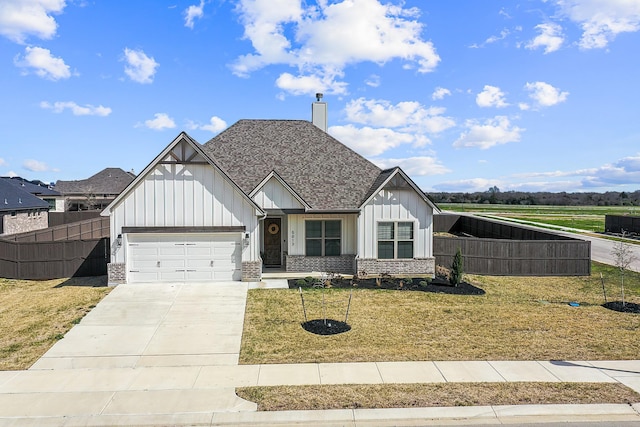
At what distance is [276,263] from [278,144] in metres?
6.78

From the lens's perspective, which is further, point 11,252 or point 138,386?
point 11,252

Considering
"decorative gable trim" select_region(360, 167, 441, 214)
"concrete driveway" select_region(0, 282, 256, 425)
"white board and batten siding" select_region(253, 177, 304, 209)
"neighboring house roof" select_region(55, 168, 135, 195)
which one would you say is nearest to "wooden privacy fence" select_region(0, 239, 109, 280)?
"concrete driveway" select_region(0, 282, 256, 425)

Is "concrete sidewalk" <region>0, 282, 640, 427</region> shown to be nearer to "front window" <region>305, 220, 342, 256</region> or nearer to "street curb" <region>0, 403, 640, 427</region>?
"street curb" <region>0, 403, 640, 427</region>

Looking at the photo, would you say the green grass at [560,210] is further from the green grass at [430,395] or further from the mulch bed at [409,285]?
the green grass at [430,395]

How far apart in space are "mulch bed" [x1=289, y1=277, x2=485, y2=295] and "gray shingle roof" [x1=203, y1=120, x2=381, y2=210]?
11.4ft

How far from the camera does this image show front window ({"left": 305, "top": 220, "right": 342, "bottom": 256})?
63.0ft

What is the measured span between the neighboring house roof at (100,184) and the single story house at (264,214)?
43.5 meters

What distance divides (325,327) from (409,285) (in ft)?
21.4

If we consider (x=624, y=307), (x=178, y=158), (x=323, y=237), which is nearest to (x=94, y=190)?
A: (x=178, y=158)

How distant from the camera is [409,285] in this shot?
16781 millimetres

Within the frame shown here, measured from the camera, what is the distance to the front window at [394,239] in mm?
18719

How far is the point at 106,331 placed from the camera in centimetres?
1132

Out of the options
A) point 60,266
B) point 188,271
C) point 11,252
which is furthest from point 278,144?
point 11,252

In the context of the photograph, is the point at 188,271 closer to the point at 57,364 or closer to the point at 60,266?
the point at 60,266
